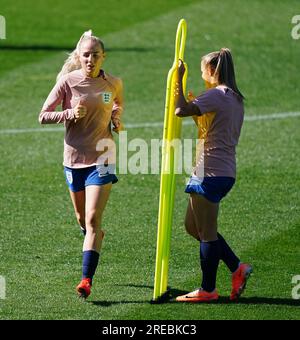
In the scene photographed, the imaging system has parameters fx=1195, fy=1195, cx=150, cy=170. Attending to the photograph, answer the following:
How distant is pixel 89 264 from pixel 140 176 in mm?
4750

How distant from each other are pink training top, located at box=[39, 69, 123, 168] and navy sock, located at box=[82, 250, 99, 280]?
0.75 meters

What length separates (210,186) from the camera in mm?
9820

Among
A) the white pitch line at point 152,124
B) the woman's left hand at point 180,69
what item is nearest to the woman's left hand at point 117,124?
the woman's left hand at point 180,69

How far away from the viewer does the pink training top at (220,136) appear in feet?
32.1

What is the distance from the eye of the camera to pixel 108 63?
Result: 21.8m

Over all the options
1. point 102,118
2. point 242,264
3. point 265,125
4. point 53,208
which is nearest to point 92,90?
point 102,118

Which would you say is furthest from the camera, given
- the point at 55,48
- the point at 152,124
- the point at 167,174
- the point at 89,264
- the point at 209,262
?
the point at 55,48

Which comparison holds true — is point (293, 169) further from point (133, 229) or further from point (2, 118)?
point (2, 118)

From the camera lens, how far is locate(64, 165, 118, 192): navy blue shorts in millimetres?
10141
